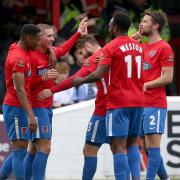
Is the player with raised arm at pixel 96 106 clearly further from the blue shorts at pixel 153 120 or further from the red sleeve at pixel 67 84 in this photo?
the blue shorts at pixel 153 120

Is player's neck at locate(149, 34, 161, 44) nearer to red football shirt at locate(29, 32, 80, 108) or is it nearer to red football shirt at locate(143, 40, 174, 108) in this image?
red football shirt at locate(143, 40, 174, 108)

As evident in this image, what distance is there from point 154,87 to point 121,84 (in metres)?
0.71

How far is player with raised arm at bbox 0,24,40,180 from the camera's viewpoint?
11961 millimetres

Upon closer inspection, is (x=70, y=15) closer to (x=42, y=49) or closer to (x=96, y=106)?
(x=42, y=49)

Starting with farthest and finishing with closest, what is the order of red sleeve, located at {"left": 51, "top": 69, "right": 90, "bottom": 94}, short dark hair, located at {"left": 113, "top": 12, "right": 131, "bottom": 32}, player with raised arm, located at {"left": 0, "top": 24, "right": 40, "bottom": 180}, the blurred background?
the blurred background < red sleeve, located at {"left": 51, "top": 69, "right": 90, "bottom": 94} < player with raised arm, located at {"left": 0, "top": 24, "right": 40, "bottom": 180} < short dark hair, located at {"left": 113, "top": 12, "right": 131, "bottom": 32}

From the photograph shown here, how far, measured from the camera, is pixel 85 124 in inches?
570

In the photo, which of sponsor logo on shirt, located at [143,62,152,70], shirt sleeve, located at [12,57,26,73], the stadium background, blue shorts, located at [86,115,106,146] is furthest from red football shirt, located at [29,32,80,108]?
the stadium background

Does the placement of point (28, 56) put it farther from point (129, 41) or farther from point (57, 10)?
point (57, 10)

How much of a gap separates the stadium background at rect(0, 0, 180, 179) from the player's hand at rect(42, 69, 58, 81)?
6.51 ft

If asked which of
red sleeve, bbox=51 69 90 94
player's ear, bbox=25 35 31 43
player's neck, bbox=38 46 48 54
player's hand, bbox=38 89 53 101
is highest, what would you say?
player's ear, bbox=25 35 31 43

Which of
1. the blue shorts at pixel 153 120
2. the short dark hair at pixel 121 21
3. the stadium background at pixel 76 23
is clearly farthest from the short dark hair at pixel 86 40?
the stadium background at pixel 76 23

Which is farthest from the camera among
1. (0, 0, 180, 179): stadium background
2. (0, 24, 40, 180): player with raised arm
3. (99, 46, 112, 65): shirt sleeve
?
(0, 0, 180, 179): stadium background

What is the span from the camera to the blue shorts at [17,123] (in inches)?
483

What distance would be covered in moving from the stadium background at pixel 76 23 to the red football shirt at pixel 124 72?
2527 millimetres
